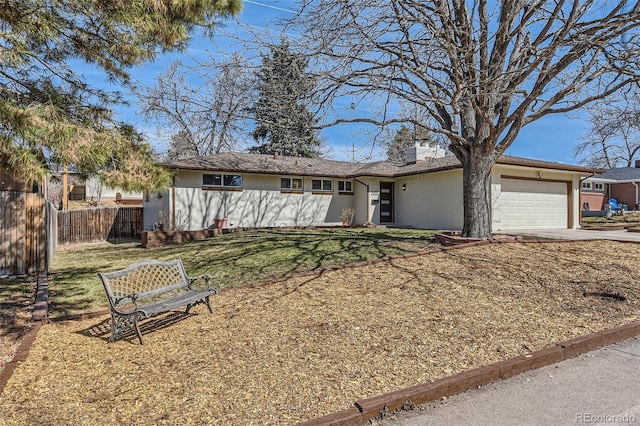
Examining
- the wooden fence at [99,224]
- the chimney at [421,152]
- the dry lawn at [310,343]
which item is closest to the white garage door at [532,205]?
the chimney at [421,152]

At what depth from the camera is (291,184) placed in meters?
18.4

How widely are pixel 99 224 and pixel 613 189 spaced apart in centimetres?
3696

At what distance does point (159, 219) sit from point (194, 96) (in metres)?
8.03

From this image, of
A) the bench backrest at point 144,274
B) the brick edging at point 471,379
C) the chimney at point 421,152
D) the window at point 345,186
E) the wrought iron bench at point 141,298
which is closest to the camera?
the brick edging at point 471,379

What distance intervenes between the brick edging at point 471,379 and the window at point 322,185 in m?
15.3

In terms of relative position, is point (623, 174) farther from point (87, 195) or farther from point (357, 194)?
point (87, 195)

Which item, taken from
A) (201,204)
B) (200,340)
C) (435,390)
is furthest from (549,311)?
(201,204)

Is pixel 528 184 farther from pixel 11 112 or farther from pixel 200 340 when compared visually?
pixel 11 112

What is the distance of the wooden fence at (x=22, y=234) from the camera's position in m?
8.45

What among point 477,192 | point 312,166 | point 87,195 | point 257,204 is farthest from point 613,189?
point 87,195

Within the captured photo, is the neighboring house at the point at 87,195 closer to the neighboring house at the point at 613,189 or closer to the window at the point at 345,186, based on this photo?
the window at the point at 345,186

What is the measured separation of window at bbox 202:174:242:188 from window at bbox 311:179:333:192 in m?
3.76

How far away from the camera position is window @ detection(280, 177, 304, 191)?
1827 centimetres

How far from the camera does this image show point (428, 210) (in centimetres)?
1741
